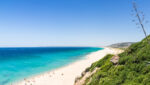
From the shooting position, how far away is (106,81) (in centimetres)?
636

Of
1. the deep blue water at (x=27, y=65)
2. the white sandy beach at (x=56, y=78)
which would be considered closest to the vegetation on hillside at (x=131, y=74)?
the white sandy beach at (x=56, y=78)

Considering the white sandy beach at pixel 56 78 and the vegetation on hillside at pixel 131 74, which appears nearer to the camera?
the vegetation on hillside at pixel 131 74

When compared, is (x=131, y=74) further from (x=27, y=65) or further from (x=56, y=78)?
(x=27, y=65)

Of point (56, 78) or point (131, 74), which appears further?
point (56, 78)

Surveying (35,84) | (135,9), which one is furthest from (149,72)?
(35,84)

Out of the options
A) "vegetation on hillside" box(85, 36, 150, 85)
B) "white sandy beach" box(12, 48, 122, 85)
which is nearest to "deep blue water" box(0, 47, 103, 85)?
"white sandy beach" box(12, 48, 122, 85)

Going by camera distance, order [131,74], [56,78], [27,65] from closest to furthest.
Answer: [131,74]
[56,78]
[27,65]

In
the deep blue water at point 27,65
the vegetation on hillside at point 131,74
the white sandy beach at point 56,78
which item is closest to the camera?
the vegetation on hillside at point 131,74

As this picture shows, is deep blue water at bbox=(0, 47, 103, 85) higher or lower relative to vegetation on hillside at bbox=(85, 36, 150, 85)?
lower

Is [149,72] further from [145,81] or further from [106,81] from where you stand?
[106,81]

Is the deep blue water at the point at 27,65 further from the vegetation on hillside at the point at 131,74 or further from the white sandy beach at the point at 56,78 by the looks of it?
the vegetation on hillside at the point at 131,74

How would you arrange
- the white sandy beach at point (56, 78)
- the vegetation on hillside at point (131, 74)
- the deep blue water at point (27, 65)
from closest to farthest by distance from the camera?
the vegetation on hillside at point (131, 74)
the white sandy beach at point (56, 78)
the deep blue water at point (27, 65)

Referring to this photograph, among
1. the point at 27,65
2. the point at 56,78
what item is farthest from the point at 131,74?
the point at 27,65

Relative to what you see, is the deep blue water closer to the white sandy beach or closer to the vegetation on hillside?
the white sandy beach
